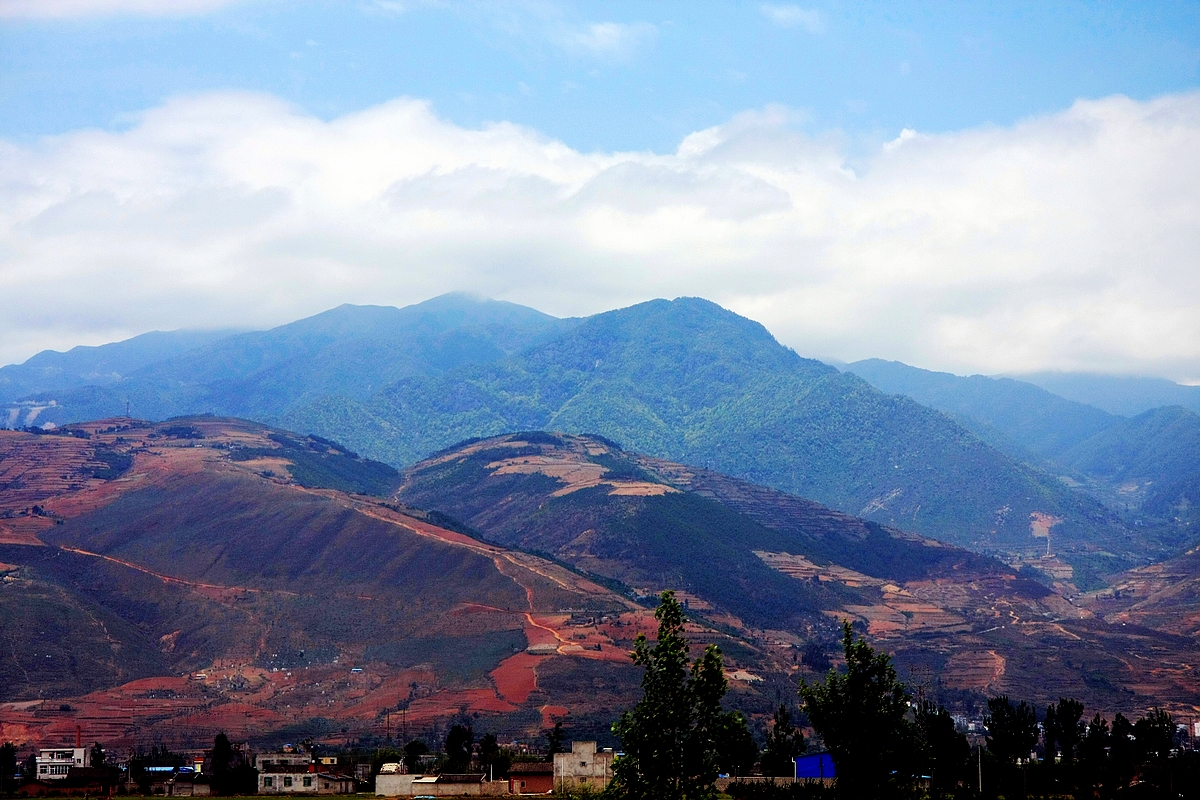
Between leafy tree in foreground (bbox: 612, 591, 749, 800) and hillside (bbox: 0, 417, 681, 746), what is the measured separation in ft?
311

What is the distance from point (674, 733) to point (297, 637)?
134998 mm

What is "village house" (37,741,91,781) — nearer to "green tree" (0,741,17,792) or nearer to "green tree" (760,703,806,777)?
"green tree" (0,741,17,792)

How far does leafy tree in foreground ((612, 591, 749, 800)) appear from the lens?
133ft

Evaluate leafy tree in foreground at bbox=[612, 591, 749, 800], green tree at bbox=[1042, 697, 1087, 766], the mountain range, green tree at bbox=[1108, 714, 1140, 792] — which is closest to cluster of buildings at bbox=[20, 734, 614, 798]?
the mountain range

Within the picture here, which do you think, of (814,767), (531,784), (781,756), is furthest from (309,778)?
(814,767)

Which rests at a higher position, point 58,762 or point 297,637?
point 297,637

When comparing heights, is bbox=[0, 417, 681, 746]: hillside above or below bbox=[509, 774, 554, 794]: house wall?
above

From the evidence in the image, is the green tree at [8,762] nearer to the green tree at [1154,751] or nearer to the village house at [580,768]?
the village house at [580,768]

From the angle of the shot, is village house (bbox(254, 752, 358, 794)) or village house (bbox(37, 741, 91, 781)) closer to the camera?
village house (bbox(254, 752, 358, 794))

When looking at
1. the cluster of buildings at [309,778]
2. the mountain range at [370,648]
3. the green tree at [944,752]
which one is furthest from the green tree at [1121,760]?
the mountain range at [370,648]

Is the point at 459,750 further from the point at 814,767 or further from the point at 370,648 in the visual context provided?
the point at 370,648

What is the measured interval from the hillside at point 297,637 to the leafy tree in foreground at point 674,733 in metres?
94.9

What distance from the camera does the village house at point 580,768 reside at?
7706 centimetres

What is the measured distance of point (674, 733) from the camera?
41062 mm
